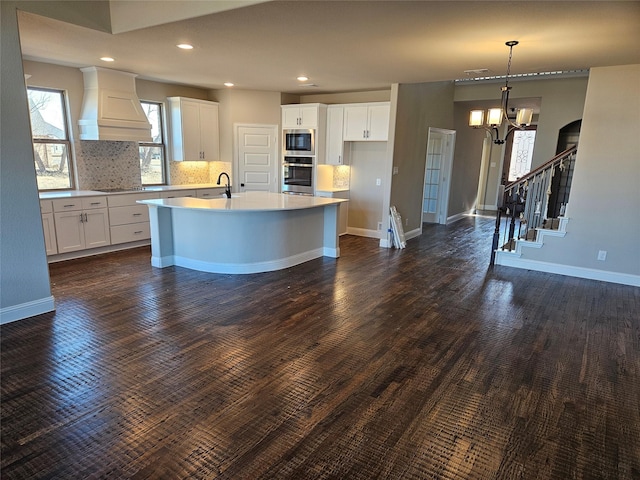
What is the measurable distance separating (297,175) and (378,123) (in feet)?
5.76

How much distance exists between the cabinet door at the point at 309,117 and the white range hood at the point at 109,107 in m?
2.75

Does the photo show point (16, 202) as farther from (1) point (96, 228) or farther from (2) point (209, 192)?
(2) point (209, 192)

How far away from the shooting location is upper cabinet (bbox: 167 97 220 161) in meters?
6.84

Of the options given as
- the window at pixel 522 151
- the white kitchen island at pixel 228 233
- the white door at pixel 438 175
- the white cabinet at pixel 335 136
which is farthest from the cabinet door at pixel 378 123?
the window at pixel 522 151

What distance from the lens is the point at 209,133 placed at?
7293mm

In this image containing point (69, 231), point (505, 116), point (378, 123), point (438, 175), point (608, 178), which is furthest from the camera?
point (438, 175)

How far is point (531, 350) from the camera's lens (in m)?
3.15

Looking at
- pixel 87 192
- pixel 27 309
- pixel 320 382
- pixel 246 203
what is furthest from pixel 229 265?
pixel 320 382

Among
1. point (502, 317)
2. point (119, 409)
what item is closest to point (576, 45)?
point (502, 317)

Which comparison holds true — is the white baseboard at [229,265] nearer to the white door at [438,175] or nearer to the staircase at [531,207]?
the staircase at [531,207]

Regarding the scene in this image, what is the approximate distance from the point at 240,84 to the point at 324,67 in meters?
2.25

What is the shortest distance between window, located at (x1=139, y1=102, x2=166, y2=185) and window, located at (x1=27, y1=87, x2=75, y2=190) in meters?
1.19

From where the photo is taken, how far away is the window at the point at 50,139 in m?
5.40

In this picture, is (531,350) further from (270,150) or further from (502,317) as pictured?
(270,150)
